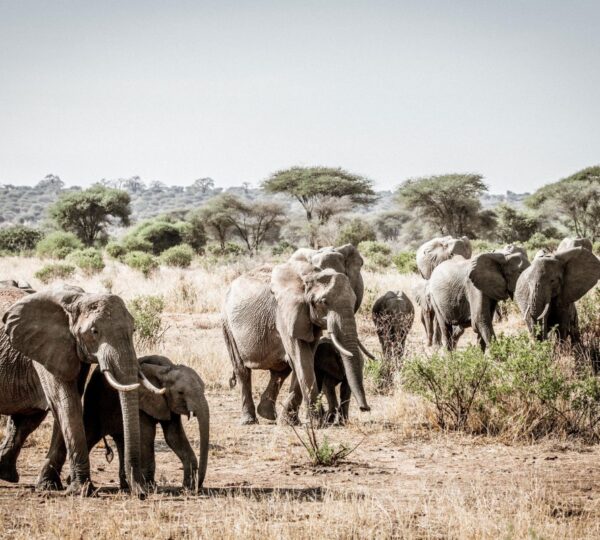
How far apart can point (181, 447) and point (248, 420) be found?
3105 mm

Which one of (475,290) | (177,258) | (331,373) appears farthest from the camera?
(177,258)

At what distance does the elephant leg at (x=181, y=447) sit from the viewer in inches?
265

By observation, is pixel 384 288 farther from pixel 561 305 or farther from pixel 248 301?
pixel 248 301

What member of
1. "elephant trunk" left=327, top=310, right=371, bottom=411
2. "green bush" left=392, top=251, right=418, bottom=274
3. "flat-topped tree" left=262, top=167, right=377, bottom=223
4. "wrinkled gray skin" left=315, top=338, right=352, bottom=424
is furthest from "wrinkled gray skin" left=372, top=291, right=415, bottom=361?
"flat-topped tree" left=262, top=167, right=377, bottom=223

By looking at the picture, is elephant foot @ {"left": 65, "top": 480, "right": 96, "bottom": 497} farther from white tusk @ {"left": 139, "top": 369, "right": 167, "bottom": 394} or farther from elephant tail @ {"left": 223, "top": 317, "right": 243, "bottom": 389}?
elephant tail @ {"left": 223, "top": 317, "right": 243, "bottom": 389}

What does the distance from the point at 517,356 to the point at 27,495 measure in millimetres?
4831

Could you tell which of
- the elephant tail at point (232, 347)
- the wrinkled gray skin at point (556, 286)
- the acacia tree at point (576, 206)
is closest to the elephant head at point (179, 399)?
the elephant tail at point (232, 347)

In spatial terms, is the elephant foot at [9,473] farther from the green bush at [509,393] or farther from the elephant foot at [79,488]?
the green bush at [509,393]

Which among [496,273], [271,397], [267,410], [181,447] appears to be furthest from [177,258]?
[181,447]

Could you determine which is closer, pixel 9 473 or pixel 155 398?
pixel 155 398

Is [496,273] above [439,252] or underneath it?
underneath

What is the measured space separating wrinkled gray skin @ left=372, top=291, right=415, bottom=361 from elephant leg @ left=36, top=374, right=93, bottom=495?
5914 mm

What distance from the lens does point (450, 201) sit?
46.0 m

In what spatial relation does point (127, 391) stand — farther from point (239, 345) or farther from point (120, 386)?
point (239, 345)
